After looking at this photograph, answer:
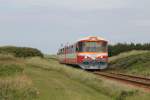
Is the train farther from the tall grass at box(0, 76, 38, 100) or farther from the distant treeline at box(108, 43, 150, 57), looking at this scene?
the distant treeline at box(108, 43, 150, 57)

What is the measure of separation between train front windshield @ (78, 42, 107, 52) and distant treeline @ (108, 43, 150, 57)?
29.6m

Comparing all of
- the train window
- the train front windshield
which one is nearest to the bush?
the train window

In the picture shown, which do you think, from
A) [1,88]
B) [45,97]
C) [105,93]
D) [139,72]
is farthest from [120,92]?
[139,72]

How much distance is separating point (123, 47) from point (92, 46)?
33161 mm

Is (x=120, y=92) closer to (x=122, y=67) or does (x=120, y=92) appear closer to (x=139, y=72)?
(x=139, y=72)

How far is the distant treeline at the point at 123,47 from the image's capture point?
249 ft

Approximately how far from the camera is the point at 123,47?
3088 inches

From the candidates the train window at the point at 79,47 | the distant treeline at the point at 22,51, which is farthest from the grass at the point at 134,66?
the distant treeline at the point at 22,51

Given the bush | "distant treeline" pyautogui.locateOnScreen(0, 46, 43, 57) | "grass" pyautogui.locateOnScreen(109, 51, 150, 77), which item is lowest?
"grass" pyautogui.locateOnScreen(109, 51, 150, 77)

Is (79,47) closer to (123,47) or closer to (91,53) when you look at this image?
(91,53)

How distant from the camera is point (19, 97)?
658 inches

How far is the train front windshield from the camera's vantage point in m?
45.3

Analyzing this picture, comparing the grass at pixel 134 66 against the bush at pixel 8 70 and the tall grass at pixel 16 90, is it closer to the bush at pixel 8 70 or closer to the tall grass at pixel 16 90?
the bush at pixel 8 70

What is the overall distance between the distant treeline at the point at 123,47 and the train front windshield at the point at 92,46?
29649mm
